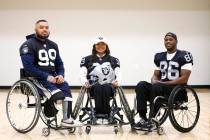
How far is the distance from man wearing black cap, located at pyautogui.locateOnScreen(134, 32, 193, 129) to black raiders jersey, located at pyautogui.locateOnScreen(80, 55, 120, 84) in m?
0.37

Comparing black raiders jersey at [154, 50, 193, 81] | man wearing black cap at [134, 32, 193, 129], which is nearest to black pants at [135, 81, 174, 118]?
man wearing black cap at [134, 32, 193, 129]

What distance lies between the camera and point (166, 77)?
4586 millimetres

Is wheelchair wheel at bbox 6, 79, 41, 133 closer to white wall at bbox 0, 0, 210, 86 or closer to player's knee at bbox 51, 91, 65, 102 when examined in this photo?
player's knee at bbox 51, 91, 65, 102

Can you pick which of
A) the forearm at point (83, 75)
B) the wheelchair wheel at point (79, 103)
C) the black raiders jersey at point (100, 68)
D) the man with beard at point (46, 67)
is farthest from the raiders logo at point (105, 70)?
the man with beard at point (46, 67)

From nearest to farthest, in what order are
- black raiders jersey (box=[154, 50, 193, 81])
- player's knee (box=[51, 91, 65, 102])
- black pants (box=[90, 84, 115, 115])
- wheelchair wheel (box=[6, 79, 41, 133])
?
wheelchair wheel (box=[6, 79, 41, 133]) < player's knee (box=[51, 91, 65, 102]) < black pants (box=[90, 84, 115, 115]) < black raiders jersey (box=[154, 50, 193, 81])

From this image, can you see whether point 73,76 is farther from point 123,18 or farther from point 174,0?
point 174,0

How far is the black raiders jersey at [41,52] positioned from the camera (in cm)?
438

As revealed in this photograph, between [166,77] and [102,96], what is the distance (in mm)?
696

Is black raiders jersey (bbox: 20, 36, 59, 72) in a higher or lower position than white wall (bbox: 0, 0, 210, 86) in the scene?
lower

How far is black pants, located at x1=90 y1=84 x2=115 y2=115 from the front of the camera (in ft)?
14.4

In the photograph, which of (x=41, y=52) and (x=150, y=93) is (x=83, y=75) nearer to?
(x=41, y=52)

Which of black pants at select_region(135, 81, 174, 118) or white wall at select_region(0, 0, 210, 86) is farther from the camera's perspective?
white wall at select_region(0, 0, 210, 86)

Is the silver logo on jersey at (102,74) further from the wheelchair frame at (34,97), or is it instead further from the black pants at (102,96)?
the wheelchair frame at (34,97)

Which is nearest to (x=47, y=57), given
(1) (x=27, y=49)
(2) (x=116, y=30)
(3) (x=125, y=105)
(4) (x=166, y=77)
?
(1) (x=27, y=49)
